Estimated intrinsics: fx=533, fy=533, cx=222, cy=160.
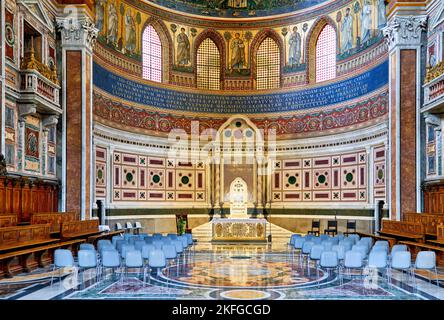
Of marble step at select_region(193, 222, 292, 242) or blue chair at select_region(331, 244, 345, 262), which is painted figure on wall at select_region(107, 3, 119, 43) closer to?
marble step at select_region(193, 222, 292, 242)

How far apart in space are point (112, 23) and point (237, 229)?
1378cm

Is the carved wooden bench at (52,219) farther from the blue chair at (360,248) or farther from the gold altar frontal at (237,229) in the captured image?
the blue chair at (360,248)

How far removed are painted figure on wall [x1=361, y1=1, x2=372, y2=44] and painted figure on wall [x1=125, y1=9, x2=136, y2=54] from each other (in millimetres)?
13612

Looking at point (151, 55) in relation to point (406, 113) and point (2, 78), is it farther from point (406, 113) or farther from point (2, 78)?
point (406, 113)

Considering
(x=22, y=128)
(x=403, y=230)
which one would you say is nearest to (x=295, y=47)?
(x=403, y=230)

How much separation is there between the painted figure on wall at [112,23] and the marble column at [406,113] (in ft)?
50.3

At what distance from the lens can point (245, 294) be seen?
13086 millimetres

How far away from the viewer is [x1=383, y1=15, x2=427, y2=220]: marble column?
24453 millimetres

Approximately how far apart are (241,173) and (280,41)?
933 centimetres

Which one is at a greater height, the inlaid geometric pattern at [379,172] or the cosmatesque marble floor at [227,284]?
the inlaid geometric pattern at [379,172]

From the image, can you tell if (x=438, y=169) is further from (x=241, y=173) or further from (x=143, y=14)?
(x=143, y=14)

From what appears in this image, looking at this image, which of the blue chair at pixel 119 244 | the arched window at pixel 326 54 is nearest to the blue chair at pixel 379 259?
the blue chair at pixel 119 244

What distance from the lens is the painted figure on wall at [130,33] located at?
32062 mm
